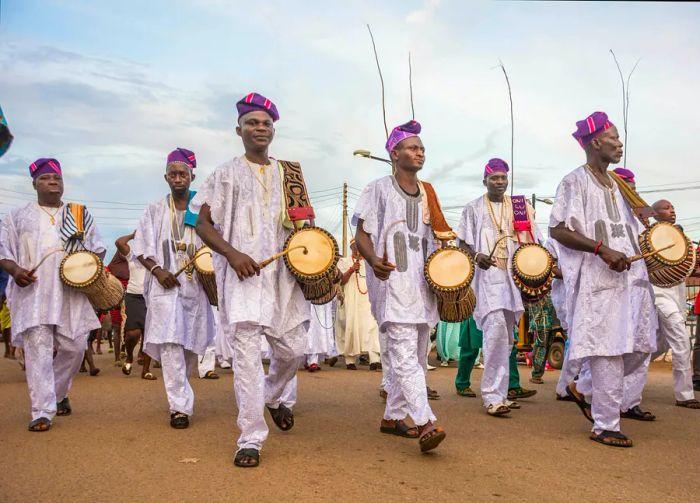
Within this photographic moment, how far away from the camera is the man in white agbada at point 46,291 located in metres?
6.72

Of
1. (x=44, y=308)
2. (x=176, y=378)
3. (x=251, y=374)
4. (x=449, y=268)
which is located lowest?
(x=176, y=378)

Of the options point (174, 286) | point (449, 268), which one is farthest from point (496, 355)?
point (174, 286)

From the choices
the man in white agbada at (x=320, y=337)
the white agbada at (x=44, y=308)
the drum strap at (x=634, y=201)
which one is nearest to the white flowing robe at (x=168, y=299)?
the white agbada at (x=44, y=308)

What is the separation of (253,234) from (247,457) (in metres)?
1.53

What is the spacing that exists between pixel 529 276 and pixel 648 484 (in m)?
3.07

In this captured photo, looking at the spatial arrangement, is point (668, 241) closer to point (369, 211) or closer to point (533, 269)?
point (533, 269)

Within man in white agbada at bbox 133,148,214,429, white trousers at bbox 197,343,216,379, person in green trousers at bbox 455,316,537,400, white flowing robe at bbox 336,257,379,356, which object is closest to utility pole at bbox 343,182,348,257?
white flowing robe at bbox 336,257,379,356

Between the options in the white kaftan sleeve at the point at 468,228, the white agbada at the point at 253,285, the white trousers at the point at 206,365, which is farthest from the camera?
the white trousers at the point at 206,365

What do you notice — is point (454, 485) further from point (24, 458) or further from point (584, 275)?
point (24, 458)

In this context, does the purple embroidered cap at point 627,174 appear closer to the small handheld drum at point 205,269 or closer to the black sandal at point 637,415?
the black sandal at point 637,415

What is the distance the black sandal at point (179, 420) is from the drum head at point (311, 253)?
80.8 inches

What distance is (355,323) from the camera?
14.2 meters

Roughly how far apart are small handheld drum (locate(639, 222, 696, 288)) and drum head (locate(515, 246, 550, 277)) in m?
1.12

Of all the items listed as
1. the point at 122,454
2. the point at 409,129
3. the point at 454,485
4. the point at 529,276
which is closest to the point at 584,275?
the point at 529,276
